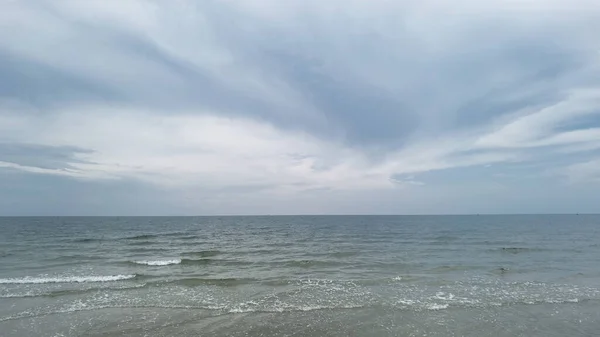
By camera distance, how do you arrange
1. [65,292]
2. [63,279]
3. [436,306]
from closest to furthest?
[436,306], [65,292], [63,279]

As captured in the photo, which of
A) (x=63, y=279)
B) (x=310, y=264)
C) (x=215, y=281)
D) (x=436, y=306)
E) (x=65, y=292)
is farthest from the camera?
(x=310, y=264)

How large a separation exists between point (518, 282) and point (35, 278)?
2877 centimetres

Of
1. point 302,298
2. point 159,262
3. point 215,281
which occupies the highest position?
point 302,298

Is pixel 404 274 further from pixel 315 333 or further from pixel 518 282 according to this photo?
pixel 315 333

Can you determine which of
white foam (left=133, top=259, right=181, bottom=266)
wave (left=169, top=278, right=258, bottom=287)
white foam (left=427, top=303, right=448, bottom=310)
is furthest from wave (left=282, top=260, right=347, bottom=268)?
white foam (left=427, top=303, right=448, bottom=310)

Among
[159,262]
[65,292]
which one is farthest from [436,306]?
[159,262]

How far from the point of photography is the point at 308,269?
22.2 metres

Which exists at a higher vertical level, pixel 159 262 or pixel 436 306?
pixel 436 306

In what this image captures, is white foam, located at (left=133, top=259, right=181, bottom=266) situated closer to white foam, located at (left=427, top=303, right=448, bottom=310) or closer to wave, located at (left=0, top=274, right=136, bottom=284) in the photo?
wave, located at (left=0, top=274, right=136, bottom=284)

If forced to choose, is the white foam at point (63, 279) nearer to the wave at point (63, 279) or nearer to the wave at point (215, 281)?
the wave at point (63, 279)

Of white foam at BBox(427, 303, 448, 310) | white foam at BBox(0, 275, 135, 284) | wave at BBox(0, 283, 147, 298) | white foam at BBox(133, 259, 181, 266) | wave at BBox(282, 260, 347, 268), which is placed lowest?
white foam at BBox(133, 259, 181, 266)

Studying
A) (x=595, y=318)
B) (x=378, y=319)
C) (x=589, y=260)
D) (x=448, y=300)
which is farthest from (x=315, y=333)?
(x=589, y=260)

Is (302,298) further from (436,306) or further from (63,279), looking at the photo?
(63,279)

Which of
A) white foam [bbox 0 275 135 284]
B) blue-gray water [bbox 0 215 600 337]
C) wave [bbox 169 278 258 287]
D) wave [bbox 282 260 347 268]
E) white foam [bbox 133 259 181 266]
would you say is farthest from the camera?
white foam [bbox 133 259 181 266]
